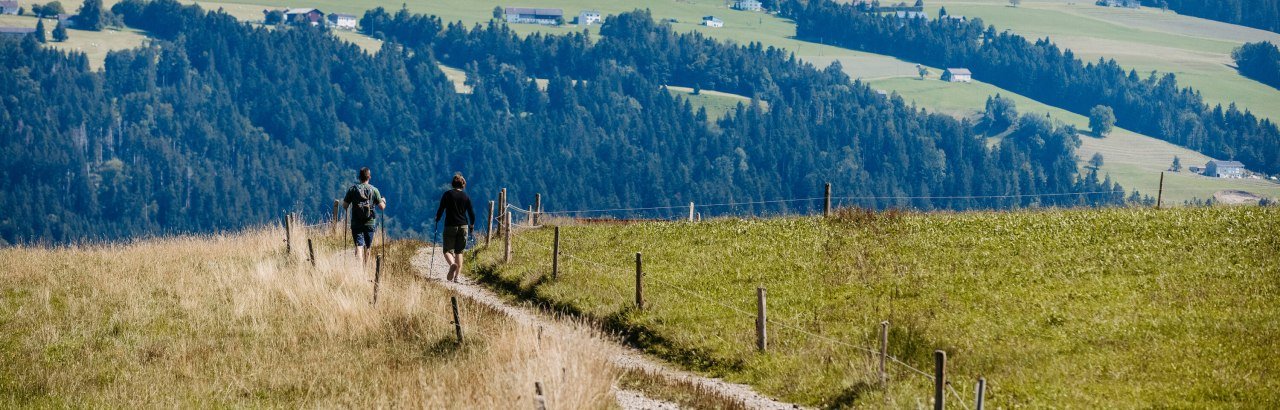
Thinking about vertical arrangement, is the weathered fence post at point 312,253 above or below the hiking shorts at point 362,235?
below

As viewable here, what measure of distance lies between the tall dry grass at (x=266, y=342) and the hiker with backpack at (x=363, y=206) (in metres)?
0.48

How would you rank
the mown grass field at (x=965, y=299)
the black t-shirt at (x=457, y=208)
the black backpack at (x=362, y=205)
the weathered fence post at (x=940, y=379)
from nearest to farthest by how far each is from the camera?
the weathered fence post at (x=940, y=379) → the mown grass field at (x=965, y=299) → the black t-shirt at (x=457, y=208) → the black backpack at (x=362, y=205)

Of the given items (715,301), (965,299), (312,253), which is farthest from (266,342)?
(965,299)

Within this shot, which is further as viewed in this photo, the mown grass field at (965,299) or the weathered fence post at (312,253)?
the weathered fence post at (312,253)

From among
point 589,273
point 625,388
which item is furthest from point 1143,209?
point 625,388

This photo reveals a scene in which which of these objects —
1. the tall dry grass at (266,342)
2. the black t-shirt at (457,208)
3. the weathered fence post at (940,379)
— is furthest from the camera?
the black t-shirt at (457,208)

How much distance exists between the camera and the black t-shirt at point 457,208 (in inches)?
1047

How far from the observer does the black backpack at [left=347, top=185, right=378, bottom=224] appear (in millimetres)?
26906

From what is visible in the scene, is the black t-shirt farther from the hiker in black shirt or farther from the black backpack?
the black backpack

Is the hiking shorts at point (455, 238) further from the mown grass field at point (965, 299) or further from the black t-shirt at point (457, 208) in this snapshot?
the mown grass field at point (965, 299)

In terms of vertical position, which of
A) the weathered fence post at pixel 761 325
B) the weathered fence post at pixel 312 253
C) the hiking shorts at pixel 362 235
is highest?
the weathered fence post at pixel 761 325

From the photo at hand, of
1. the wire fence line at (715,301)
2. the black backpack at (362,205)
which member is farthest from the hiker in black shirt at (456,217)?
the wire fence line at (715,301)

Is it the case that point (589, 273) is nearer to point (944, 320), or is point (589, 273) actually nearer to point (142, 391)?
point (944, 320)

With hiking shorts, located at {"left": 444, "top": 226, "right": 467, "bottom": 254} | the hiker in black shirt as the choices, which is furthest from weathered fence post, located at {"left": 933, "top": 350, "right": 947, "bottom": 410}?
hiking shorts, located at {"left": 444, "top": 226, "right": 467, "bottom": 254}
